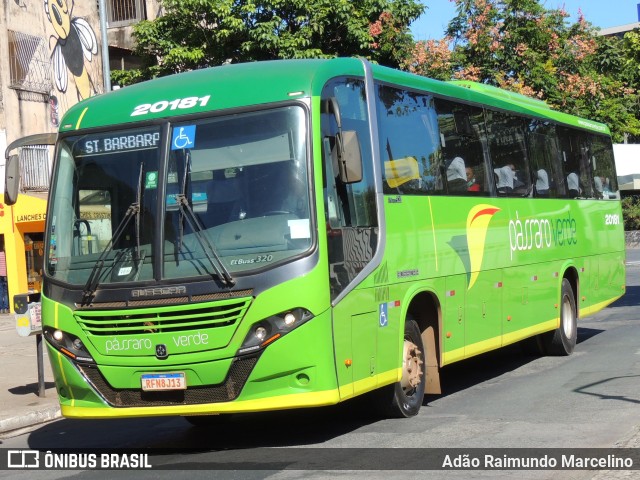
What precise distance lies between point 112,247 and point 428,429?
129 inches

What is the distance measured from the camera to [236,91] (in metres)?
8.72

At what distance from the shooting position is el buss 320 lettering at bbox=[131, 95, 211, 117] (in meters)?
8.77

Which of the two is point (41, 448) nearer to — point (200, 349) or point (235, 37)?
point (200, 349)

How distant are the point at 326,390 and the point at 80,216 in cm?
276

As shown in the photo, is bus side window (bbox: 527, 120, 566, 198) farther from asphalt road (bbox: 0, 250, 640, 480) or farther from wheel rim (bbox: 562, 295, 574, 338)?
asphalt road (bbox: 0, 250, 640, 480)

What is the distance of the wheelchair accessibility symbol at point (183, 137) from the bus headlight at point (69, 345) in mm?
1861

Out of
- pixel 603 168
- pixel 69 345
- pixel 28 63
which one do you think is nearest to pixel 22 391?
pixel 69 345

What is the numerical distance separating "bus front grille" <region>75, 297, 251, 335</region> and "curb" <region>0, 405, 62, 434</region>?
3730 millimetres

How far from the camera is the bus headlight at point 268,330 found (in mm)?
8055

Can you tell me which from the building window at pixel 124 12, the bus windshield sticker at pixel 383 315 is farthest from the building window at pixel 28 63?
the bus windshield sticker at pixel 383 315

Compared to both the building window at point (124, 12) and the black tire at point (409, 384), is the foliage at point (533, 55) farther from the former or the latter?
the black tire at point (409, 384)

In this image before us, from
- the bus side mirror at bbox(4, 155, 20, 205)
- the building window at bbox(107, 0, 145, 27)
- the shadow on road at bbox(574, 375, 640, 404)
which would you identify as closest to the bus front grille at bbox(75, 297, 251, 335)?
the bus side mirror at bbox(4, 155, 20, 205)

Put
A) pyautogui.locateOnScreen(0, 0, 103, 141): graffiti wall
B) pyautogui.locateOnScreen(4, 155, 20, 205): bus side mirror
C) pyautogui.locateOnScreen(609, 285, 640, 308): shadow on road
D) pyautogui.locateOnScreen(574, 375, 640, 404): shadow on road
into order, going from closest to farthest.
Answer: pyautogui.locateOnScreen(4, 155, 20, 205): bus side mirror
pyautogui.locateOnScreen(574, 375, 640, 404): shadow on road
pyautogui.locateOnScreen(609, 285, 640, 308): shadow on road
pyautogui.locateOnScreen(0, 0, 103, 141): graffiti wall

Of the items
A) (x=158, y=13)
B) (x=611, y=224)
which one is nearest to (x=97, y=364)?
(x=611, y=224)
